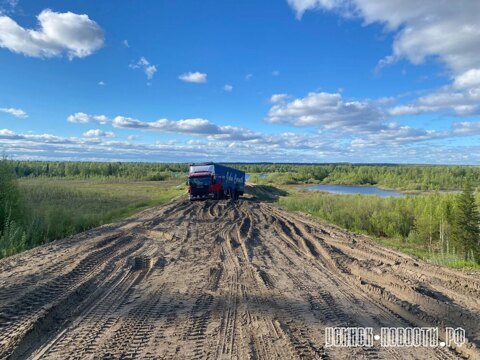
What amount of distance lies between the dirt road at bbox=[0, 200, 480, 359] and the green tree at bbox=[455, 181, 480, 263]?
8641 mm

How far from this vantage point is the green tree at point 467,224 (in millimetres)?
17531

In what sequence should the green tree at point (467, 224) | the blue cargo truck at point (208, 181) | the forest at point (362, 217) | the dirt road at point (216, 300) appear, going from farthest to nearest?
1. the blue cargo truck at point (208, 181)
2. the green tree at point (467, 224)
3. the forest at point (362, 217)
4. the dirt road at point (216, 300)

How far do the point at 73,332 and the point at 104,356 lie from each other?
97 cm

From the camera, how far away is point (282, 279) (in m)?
7.82

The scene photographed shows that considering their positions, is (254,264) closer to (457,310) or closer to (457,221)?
(457,310)

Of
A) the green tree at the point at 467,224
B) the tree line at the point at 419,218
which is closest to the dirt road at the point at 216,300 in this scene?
the green tree at the point at 467,224

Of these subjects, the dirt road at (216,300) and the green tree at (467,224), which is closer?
the dirt road at (216,300)

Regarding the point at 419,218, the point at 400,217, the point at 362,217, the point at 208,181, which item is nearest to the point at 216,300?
the point at 419,218

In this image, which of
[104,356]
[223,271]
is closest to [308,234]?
[223,271]

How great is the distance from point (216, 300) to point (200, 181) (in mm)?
26191

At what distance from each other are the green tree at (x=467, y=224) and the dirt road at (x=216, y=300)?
8.64 metres

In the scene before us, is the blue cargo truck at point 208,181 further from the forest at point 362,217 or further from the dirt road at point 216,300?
the dirt road at point 216,300

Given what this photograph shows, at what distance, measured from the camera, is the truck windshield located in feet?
105

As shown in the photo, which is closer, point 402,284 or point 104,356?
point 104,356
